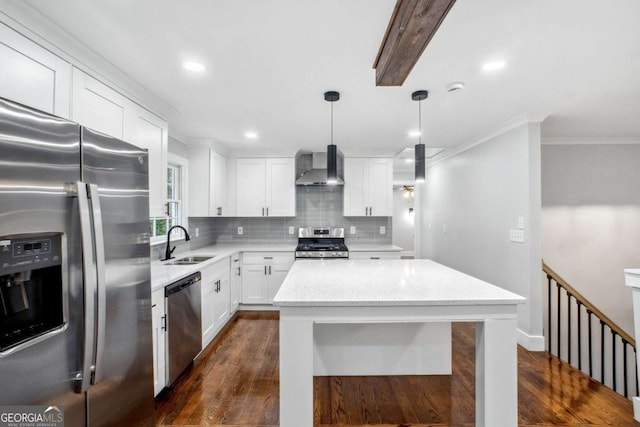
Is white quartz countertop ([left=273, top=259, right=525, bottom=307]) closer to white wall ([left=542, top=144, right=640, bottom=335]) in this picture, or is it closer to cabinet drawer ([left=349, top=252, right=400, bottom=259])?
cabinet drawer ([left=349, top=252, right=400, bottom=259])

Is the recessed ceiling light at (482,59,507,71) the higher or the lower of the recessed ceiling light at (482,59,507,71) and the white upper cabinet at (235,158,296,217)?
the higher

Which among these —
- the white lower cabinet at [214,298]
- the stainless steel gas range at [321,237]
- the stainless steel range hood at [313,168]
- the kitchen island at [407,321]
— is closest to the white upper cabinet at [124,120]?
the white lower cabinet at [214,298]

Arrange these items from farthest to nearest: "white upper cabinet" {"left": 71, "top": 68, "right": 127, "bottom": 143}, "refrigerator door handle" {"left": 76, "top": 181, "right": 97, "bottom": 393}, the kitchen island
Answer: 1. "white upper cabinet" {"left": 71, "top": 68, "right": 127, "bottom": 143}
2. the kitchen island
3. "refrigerator door handle" {"left": 76, "top": 181, "right": 97, "bottom": 393}

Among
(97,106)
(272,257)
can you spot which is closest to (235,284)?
(272,257)

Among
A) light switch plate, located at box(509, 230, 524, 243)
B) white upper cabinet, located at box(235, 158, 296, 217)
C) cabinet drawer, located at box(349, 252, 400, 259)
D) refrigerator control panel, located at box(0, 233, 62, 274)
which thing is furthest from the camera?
white upper cabinet, located at box(235, 158, 296, 217)

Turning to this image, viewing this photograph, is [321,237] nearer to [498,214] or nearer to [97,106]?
[498,214]

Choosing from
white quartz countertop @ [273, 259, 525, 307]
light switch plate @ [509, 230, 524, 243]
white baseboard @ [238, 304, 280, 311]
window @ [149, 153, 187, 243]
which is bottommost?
white baseboard @ [238, 304, 280, 311]

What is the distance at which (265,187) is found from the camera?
14.7 ft

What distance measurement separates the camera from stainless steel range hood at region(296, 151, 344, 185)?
427 cm

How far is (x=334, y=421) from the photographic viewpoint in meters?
1.93

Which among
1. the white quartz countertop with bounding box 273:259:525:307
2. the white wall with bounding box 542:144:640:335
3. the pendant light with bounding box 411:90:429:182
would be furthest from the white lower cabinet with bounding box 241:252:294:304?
the white wall with bounding box 542:144:640:335

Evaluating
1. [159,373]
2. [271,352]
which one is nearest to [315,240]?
[271,352]

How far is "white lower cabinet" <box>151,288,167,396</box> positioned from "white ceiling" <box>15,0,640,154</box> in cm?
164

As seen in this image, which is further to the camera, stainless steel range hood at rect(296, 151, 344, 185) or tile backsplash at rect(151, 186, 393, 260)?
tile backsplash at rect(151, 186, 393, 260)
